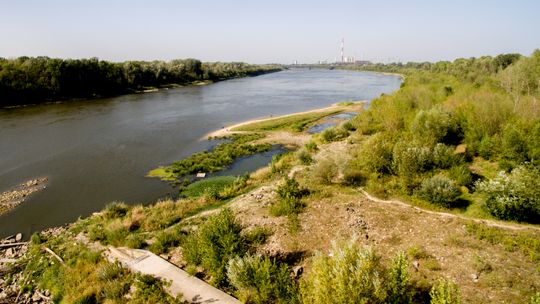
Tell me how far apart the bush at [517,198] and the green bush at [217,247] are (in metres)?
10.00

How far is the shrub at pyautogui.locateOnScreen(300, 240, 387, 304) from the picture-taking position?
708 cm

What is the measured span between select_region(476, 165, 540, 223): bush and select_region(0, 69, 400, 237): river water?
19519 millimetres

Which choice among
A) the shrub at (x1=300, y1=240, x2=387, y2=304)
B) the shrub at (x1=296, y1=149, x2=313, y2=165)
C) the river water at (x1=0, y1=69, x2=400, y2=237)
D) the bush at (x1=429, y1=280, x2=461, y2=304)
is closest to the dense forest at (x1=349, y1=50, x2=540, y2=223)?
the shrub at (x1=296, y1=149, x2=313, y2=165)

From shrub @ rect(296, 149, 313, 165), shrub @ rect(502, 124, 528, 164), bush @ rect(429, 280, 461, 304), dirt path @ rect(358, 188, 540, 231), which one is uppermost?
shrub @ rect(502, 124, 528, 164)

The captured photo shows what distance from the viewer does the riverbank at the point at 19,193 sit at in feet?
72.8

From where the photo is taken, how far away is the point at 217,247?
37.7 ft

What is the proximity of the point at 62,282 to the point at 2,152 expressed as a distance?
29126 millimetres

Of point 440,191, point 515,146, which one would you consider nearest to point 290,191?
point 440,191

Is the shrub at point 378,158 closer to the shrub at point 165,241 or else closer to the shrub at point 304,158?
the shrub at point 304,158

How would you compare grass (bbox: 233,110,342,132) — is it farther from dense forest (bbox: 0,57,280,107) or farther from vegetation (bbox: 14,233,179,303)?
dense forest (bbox: 0,57,280,107)

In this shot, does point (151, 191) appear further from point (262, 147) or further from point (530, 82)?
point (530, 82)

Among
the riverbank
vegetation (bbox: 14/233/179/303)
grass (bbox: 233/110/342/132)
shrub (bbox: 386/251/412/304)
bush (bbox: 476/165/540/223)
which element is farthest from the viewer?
grass (bbox: 233/110/342/132)

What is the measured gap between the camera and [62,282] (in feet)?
42.1

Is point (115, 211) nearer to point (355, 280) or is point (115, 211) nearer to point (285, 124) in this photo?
point (355, 280)
